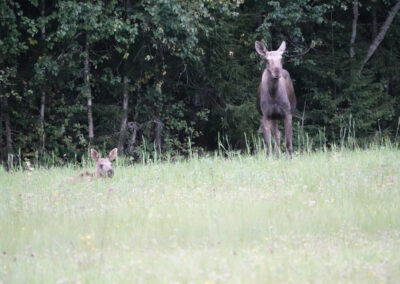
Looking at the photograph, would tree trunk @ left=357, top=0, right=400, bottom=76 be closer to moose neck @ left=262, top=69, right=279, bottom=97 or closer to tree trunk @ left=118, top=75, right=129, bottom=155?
tree trunk @ left=118, top=75, right=129, bottom=155

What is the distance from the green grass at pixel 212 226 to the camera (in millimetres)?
6098

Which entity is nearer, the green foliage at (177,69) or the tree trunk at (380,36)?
the green foliage at (177,69)

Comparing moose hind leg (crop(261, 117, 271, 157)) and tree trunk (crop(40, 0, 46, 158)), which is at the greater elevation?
tree trunk (crop(40, 0, 46, 158))

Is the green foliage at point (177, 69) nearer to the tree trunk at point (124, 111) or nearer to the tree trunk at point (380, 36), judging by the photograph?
the tree trunk at point (124, 111)

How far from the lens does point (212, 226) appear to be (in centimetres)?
751

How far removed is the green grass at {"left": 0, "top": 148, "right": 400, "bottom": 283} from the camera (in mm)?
6098

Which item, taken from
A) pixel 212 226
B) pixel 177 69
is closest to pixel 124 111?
pixel 177 69

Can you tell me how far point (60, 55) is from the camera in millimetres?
18531

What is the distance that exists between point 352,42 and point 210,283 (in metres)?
17.7

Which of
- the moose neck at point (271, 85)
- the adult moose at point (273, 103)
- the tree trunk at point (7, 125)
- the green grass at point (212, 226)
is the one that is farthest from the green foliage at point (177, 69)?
the green grass at point (212, 226)

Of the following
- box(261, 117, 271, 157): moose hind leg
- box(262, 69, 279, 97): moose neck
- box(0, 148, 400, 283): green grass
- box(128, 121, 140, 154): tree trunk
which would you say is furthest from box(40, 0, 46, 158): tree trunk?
box(0, 148, 400, 283): green grass

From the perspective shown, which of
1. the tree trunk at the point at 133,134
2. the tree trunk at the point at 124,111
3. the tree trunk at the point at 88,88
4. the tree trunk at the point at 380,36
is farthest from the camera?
the tree trunk at the point at 380,36

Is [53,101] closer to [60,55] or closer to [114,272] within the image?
[60,55]

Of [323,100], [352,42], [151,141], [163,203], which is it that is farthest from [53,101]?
[163,203]
